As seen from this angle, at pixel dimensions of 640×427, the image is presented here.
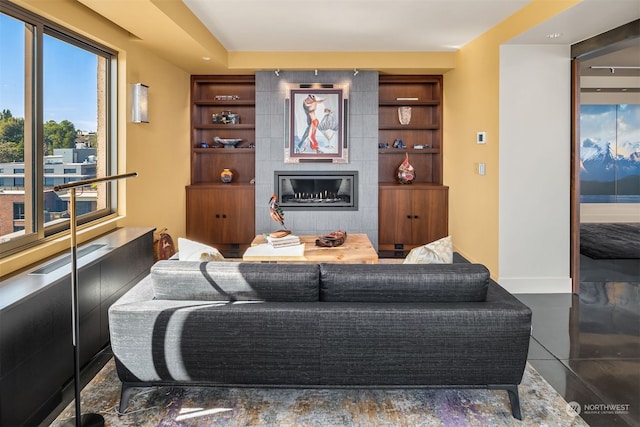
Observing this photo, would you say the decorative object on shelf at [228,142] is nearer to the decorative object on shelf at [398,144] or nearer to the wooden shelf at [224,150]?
the wooden shelf at [224,150]

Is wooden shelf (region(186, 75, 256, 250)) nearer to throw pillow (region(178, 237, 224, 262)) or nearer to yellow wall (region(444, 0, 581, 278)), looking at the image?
yellow wall (region(444, 0, 581, 278))

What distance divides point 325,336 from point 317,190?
14.3 feet

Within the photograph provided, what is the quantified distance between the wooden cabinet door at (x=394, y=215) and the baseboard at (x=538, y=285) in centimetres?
198

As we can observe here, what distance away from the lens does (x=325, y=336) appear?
2248 millimetres

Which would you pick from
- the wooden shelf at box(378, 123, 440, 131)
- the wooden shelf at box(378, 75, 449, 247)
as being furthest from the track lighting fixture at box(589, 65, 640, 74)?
the wooden shelf at box(378, 123, 440, 131)

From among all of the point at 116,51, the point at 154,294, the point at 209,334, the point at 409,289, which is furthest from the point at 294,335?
the point at 116,51

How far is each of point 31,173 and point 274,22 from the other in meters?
2.63

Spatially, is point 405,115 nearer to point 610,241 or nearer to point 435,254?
point 610,241

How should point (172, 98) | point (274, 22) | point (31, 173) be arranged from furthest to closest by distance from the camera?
point (172, 98)
point (274, 22)
point (31, 173)

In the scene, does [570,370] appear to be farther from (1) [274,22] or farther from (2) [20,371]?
(1) [274,22]

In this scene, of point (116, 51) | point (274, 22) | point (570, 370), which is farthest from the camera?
point (274, 22)

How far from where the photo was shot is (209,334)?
2246mm

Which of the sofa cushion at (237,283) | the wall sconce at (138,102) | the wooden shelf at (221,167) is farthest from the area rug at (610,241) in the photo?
the wall sconce at (138,102)

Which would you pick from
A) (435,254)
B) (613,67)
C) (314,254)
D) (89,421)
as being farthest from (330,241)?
(613,67)
